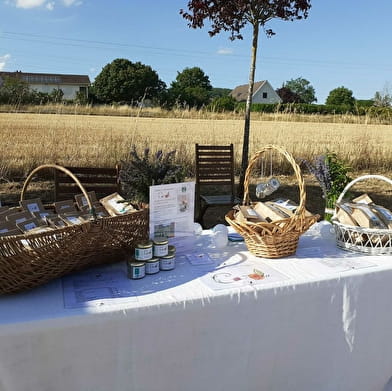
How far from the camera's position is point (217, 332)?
1222 millimetres

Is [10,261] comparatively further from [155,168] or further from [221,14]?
[221,14]

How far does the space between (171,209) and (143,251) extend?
218mm

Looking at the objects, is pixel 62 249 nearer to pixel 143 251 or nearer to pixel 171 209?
pixel 143 251

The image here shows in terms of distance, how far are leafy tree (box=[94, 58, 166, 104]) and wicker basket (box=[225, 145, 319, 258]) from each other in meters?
39.8

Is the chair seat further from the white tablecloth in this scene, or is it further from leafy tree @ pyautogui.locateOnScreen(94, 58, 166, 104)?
leafy tree @ pyautogui.locateOnScreen(94, 58, 166, 104)

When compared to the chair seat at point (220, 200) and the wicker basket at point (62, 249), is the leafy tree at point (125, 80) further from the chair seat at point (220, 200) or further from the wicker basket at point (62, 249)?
the wicker basket at point (62, 249)

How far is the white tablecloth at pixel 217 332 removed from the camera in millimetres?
1055

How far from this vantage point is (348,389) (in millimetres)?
1483

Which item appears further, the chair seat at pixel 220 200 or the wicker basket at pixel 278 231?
the chair seat at pixel 220 200

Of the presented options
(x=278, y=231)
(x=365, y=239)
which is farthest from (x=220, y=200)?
(x=278, y=231)

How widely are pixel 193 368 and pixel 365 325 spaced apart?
0.66m

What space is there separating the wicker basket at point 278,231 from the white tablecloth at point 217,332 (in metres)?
0.04

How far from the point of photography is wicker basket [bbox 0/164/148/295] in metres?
1.07

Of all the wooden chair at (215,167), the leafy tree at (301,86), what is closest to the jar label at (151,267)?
the wooden chair at (215,167)
